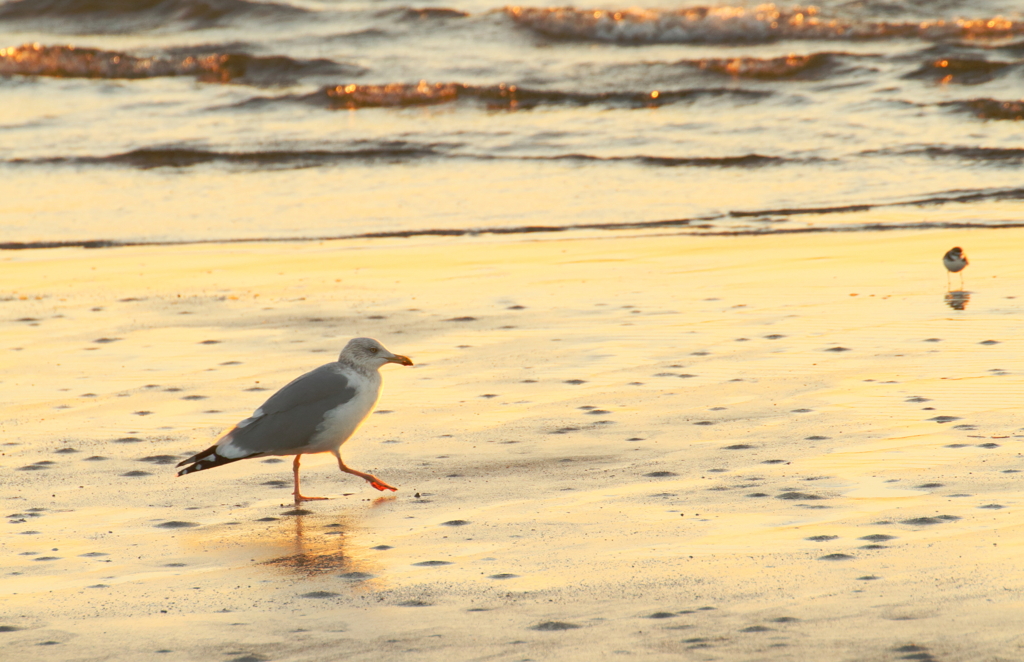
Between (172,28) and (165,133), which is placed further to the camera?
(172,28)

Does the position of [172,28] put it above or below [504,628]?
above

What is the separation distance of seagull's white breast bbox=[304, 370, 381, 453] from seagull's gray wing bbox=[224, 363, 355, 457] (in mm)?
23

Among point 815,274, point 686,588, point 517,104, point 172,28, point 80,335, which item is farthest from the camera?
point 172,28

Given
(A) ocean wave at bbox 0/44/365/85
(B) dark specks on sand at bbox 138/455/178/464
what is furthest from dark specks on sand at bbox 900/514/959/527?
(A) ocean wave at bbox 0/44/365/85

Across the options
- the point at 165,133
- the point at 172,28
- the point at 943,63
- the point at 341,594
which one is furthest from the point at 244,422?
the point at 172,28

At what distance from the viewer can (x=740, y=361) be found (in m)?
7.21

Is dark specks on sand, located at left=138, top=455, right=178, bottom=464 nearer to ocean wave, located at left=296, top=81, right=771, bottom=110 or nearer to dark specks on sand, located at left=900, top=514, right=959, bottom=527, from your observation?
dark specks on sand, located at left=900, top=514, right=959, bottom=527

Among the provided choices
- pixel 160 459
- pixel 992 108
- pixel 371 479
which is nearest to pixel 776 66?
pixel 992 108

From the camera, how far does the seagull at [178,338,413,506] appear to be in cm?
533

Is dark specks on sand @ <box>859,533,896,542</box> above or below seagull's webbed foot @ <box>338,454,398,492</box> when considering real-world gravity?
below

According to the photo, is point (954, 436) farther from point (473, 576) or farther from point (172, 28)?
point (172, 28)

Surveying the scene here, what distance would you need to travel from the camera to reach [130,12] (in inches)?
1252

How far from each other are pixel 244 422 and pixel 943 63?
735 inches

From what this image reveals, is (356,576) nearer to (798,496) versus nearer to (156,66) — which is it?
(798,496)
